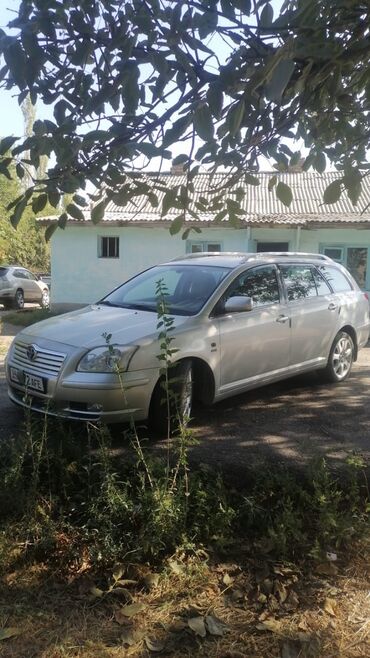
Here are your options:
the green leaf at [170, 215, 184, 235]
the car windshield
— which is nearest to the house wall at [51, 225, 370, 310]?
the car windshield

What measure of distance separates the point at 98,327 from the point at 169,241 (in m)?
12.3

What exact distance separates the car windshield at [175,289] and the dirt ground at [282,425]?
109cm

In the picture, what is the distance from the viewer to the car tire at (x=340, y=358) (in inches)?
271

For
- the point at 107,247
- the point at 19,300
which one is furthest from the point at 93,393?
the point at 19,300

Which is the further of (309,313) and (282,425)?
(309,313)

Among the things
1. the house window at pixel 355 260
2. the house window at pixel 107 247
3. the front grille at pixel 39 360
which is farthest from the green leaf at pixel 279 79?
the house window at pixel 107 247

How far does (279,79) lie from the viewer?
7.32 ft

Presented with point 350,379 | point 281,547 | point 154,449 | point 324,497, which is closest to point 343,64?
point 324,497

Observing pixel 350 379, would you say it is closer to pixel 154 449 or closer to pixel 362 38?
pixel 154 449

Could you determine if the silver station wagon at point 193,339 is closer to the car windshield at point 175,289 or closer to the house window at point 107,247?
the car windshield at point 175,289

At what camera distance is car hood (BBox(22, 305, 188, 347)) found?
4648 millimetres

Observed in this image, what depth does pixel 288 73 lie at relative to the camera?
2.23 metres

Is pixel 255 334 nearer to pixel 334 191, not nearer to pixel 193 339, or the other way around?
pixel 193 339

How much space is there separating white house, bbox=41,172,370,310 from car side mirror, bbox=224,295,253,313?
10157 mm
